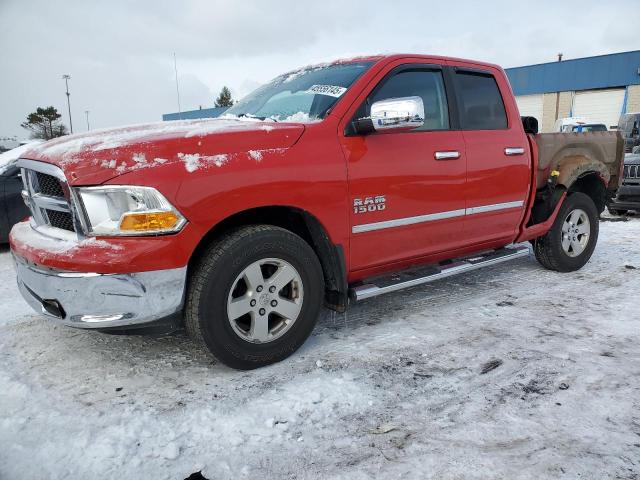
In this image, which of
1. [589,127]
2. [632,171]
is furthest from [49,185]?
[589,127]

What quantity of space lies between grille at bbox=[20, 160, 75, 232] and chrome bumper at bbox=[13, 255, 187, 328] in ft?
1.02

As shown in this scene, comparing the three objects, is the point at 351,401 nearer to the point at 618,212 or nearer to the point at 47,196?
the point at 47,196

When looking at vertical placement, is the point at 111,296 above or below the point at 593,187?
below

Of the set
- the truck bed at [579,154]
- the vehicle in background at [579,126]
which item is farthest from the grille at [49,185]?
the vehicle in background at [579,126]

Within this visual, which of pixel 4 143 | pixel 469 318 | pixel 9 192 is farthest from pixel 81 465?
pixel 4 143

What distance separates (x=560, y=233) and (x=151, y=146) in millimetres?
3917

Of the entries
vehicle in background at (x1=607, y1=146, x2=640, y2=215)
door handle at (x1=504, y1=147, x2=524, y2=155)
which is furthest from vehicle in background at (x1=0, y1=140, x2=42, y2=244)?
vehicle in background at (x1=607, y1=146, x2=640, y2=215)

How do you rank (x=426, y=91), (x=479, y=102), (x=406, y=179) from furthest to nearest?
1. (x=479, y=102)
2. (x=426, y=91)
3. (x=406, y=179)

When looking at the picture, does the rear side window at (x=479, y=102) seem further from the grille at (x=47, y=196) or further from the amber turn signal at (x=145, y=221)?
the grille at (x=47, y=196)

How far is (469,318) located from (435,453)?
1.69 m

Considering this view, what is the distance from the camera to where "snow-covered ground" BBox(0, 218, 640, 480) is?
1.96 m

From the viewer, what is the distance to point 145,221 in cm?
228

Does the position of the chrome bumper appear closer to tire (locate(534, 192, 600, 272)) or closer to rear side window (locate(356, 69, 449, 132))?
rear side window (locate(356, 69, 449, 132))

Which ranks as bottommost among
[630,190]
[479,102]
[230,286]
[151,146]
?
[630,190]
